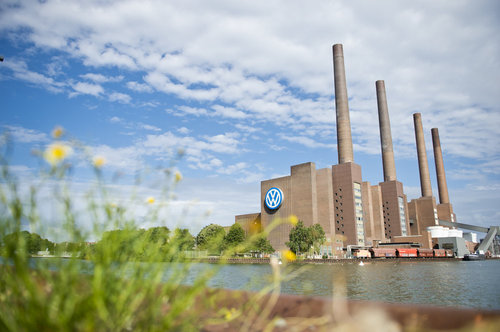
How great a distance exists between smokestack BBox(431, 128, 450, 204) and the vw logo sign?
176 ft

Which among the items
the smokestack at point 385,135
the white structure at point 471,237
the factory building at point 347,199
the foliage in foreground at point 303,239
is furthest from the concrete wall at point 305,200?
the white structure at point 471,237

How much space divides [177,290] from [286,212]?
78665 millimetres

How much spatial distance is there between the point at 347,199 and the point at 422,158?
34161 millimetres

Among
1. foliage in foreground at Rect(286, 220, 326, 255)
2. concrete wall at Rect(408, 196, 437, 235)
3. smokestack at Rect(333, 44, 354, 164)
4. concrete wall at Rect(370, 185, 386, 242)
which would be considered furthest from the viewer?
concrete wall at Rect(408, 196, 437, 235)

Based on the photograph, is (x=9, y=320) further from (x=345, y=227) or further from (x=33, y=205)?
(x=345, y=227)

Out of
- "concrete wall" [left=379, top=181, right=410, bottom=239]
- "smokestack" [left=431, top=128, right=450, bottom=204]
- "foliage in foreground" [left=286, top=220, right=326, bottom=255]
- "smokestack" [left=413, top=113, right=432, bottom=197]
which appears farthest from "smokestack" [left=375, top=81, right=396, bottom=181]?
"foliage in foreground" [left=286, top=220, right=326, bottom=255]

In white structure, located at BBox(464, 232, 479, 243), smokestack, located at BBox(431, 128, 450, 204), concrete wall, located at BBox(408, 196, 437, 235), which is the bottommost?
white structure, located at BBox(464, 232, 479, 243)

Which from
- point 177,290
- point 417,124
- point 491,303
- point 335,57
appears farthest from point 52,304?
point 417,124

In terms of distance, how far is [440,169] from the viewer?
328 feet

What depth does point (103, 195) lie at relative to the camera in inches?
84.4

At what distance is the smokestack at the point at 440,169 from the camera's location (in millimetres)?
100000

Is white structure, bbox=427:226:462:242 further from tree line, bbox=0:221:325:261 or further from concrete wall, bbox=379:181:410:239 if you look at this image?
tree line, bbox=0:221:325:261

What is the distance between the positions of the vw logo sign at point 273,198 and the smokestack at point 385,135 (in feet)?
104

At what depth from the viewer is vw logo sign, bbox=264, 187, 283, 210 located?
82.1 m
